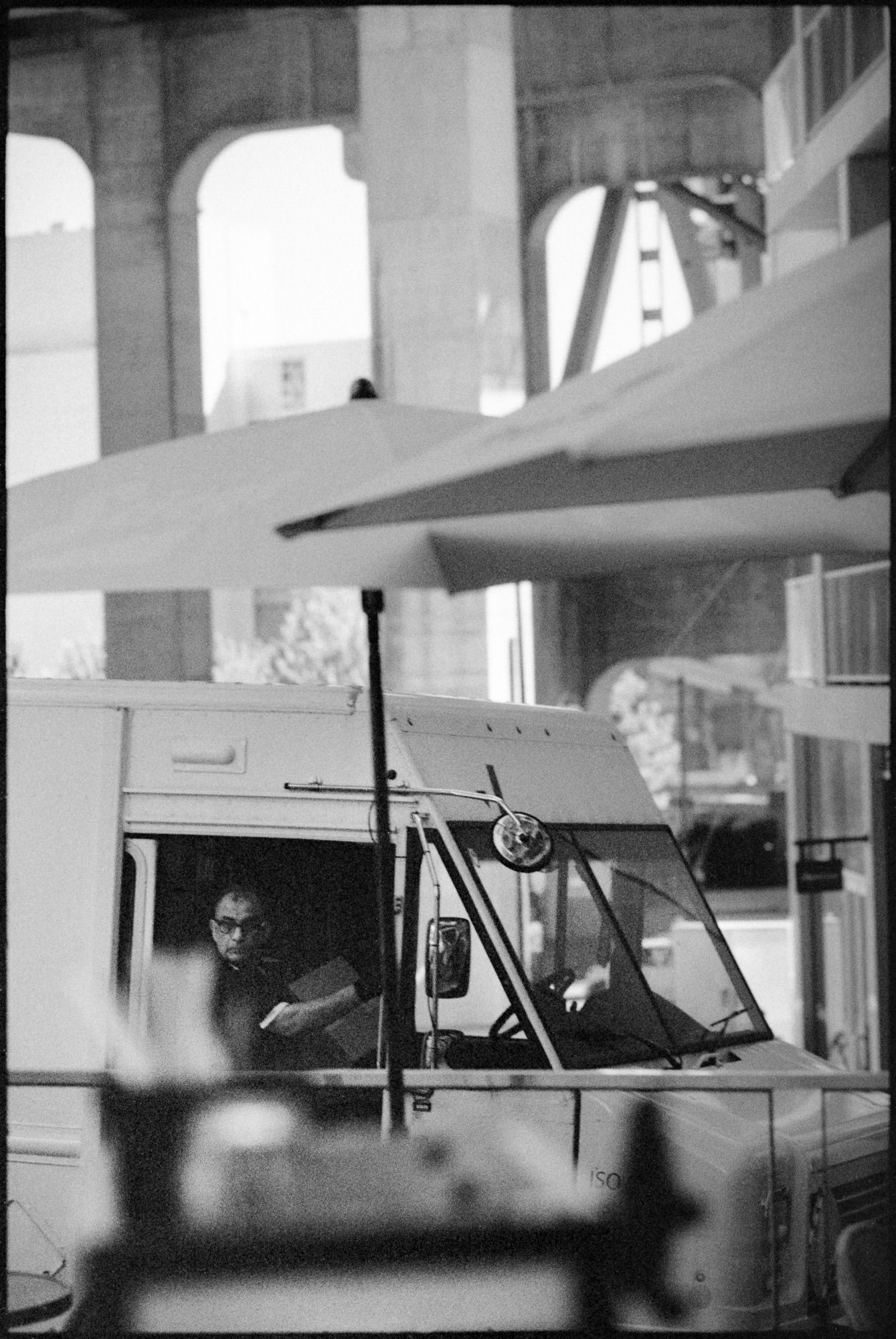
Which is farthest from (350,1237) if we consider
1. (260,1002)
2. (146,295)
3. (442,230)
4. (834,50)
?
(146,295)

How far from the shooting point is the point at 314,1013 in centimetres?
587

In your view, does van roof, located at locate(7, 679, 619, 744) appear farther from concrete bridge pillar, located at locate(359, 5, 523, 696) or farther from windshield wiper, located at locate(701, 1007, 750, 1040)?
A: concrete bridge pillar, located at locate(359, 5, 523, 696)

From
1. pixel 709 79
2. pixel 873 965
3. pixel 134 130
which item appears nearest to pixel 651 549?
pixel 873 965

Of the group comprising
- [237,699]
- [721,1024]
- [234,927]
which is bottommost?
[721,1024]

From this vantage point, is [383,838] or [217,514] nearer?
[217,514]

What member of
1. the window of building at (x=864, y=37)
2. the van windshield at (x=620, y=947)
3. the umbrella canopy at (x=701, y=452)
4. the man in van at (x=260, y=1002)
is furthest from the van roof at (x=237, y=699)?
the window of building at (x=864, y=37)

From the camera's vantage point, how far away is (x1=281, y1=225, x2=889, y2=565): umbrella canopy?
11.0 feet

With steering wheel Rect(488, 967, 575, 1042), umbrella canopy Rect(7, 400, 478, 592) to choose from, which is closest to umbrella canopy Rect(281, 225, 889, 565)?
umbrella canopy Rect(7, 400, 478, 592)

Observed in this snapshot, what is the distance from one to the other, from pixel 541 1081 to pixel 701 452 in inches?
71.2

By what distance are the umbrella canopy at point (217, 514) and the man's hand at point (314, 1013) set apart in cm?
193

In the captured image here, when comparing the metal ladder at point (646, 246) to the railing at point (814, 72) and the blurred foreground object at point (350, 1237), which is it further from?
the blurred foreground object at point (350, 1237)

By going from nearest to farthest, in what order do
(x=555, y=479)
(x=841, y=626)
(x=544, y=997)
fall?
1. (x=555, y=479)
2. (x=544, y=997)
3. (x=841, y=626)

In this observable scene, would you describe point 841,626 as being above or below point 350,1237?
above

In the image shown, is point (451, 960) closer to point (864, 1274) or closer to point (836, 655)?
point (864, 1274)
